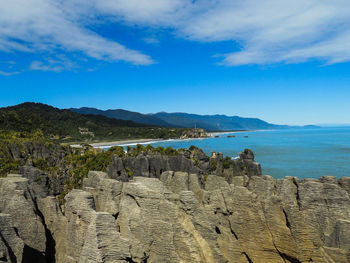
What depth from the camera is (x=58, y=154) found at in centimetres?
2719

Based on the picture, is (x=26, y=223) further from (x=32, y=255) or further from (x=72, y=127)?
(x=72, y=127)

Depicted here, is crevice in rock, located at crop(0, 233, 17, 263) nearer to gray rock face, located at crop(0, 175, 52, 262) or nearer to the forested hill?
gray rock face, located at crop(0, 175, 52, 262)

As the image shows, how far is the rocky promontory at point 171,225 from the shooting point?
18.2 feet

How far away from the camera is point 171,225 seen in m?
5.95

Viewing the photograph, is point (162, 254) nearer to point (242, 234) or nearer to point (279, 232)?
point (242, 234)

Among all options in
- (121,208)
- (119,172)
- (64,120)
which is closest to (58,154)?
(119,172)

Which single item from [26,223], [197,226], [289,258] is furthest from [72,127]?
[289,258]

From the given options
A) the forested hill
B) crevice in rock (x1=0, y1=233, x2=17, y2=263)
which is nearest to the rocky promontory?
crevice in rock (x1=0, y1=233, x2=17, y2=263)

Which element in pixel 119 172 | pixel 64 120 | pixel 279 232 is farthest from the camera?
pixel 64 120

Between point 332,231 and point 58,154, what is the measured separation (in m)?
26.3

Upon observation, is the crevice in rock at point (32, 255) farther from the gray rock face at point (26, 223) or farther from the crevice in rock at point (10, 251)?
the crevice in rock at point (10, 251)

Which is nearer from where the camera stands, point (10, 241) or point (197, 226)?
point (10, 241)

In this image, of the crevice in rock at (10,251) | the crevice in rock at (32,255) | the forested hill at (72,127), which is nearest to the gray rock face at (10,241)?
the crevice in rock at (10,251)

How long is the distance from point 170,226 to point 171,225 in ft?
0.11
